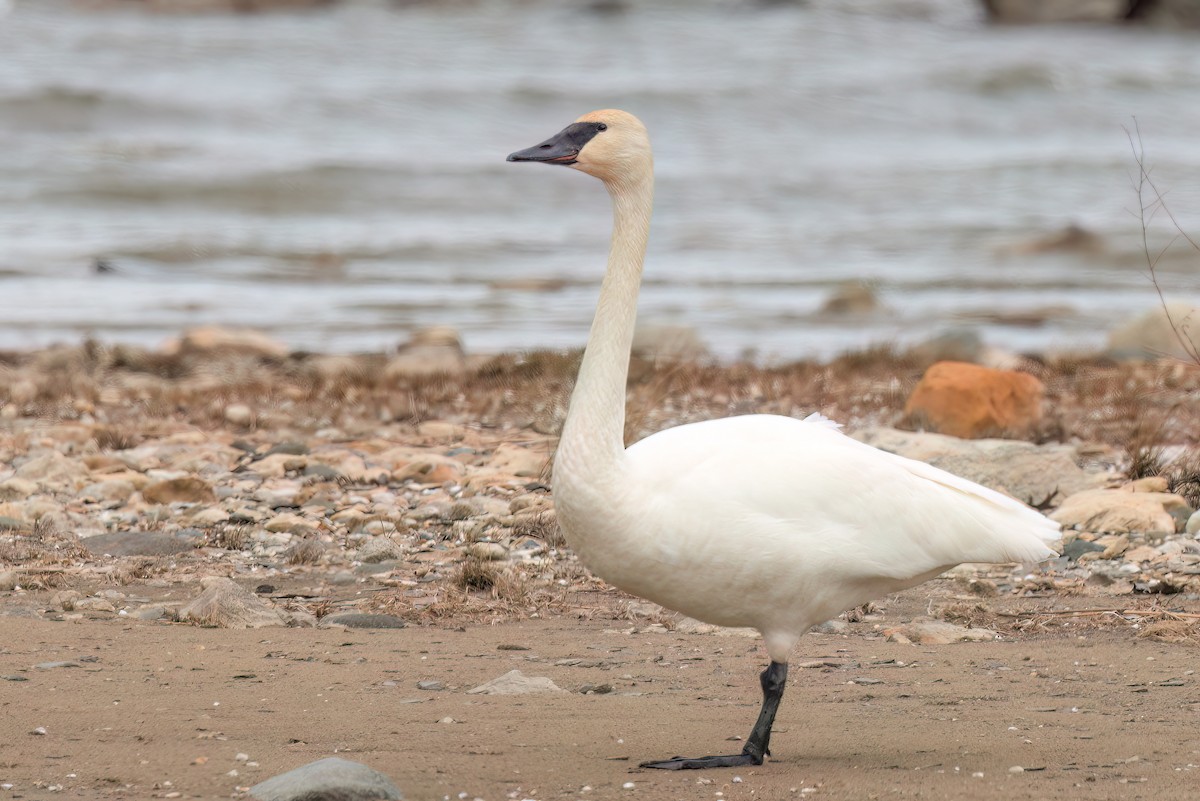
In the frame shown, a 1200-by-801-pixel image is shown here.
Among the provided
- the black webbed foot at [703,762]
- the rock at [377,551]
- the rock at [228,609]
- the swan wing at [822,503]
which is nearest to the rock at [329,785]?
the black webbed foot at [703,762]

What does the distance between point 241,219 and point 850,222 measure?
9525mm

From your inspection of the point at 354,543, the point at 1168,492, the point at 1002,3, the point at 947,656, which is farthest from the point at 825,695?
the point at 1002,3

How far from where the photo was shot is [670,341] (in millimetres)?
13766

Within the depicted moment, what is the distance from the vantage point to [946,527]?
4.82 meters

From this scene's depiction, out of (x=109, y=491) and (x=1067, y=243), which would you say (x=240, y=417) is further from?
(x=1067, y=243)

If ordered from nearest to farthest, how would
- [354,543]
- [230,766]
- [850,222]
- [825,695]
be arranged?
1. [230,766]
2. [825,695]
3. [354,543]
4. [850,222]

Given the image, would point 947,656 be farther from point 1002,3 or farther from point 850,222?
point 1002,3

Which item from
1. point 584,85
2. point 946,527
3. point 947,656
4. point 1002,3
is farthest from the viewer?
point 1002,3

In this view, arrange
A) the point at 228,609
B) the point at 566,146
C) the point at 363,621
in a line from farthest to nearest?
the point at 363,621
the point at 228,609
the point at 566,146

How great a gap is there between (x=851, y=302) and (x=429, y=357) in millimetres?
6822

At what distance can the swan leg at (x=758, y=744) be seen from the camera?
14.6ft

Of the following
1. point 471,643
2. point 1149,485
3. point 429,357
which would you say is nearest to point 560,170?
point 429,357

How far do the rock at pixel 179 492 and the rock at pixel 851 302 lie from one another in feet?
34.9

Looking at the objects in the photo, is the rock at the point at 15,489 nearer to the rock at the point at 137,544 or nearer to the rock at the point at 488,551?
the rock at the point at 137,544
